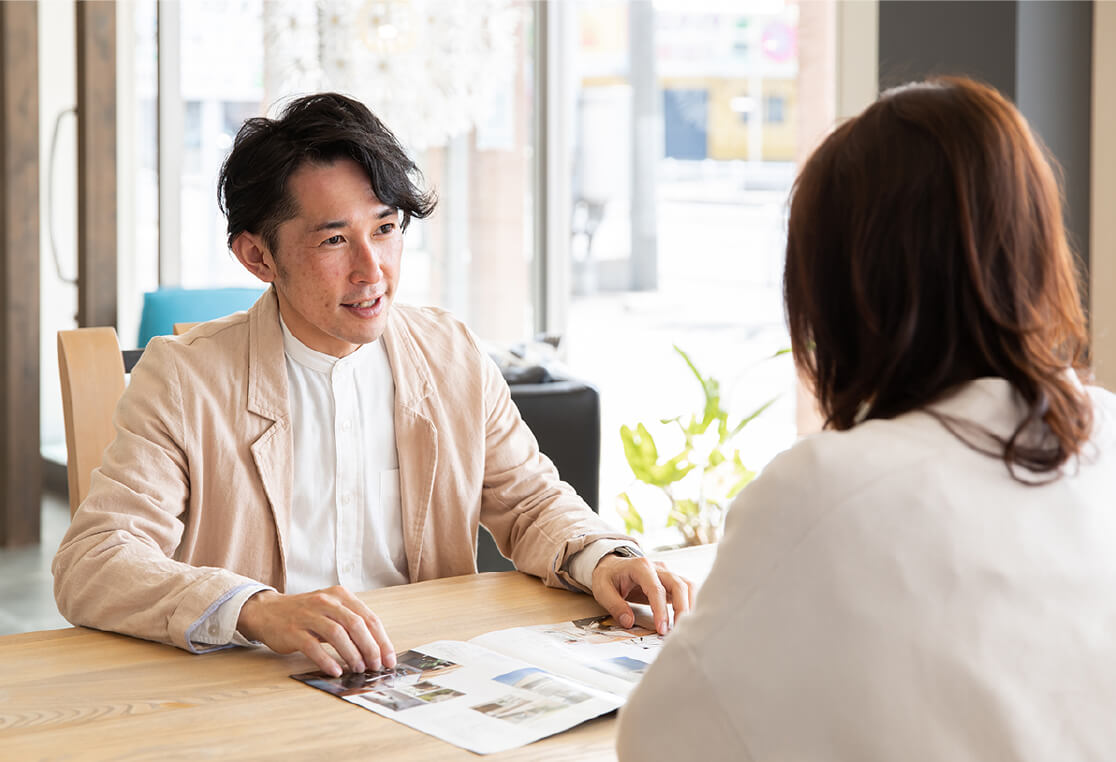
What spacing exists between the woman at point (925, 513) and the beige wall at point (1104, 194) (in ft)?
7.70

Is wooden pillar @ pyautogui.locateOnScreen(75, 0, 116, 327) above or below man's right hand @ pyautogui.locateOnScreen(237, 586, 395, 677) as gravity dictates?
above

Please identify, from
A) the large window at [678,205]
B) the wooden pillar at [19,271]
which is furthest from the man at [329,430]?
the large window at [678,205]

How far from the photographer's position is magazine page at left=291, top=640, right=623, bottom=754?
1.12 m

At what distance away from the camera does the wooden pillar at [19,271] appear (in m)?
4.51

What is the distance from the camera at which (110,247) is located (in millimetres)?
4398

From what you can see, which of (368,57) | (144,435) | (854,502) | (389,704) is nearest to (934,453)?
(854,502)

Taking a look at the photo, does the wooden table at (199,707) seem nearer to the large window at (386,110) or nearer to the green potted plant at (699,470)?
the green potted plant at (699,470)

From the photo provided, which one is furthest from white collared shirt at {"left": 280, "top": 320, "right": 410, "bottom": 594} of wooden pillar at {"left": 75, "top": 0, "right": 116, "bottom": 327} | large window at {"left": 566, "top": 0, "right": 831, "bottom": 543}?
large window at {"left": 566, "top": 0, "right": 831, "bottom": 543}

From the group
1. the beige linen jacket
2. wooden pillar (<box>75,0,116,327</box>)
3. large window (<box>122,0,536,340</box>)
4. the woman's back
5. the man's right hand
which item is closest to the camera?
the woman's back

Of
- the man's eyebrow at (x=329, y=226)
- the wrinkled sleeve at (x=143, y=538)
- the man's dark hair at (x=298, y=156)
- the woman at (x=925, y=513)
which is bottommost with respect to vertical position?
the wrinkled sleeve at (x=143, y=538)

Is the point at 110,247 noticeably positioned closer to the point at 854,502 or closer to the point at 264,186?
the point at 264,186

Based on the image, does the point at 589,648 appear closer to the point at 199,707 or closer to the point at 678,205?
the point at 199,707

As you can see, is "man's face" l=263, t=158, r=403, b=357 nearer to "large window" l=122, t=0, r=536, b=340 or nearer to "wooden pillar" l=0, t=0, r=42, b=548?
"wooden pillar" l=0, t=0, r=42, b=548

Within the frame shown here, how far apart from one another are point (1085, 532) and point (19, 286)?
14.6 ft
